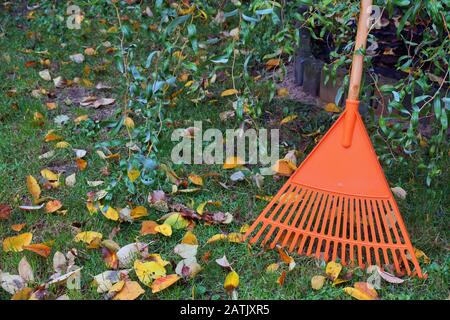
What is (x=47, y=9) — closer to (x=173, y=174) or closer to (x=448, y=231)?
(x=173, y=174)

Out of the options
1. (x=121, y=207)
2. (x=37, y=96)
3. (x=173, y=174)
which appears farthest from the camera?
(x=37, y=96)

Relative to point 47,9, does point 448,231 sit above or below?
below

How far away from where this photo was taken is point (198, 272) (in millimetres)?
1692

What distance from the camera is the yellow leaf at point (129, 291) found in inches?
62.1

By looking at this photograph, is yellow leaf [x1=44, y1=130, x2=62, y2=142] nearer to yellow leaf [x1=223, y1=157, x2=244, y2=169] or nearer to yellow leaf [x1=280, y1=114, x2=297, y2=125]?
yellow leaf [x1=223, y1=157, x2=244, y2=169]

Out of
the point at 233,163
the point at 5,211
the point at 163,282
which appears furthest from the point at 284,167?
the point at 5,211

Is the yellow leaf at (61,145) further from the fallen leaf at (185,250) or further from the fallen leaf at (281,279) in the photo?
the fallen leaf at (281,279)

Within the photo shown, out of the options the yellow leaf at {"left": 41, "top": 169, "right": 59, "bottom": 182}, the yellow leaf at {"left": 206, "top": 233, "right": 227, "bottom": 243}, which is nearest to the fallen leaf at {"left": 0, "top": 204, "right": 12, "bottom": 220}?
the yellow leaf at {"left": 41, "top": 169, "right": 59, "bottom": 182}

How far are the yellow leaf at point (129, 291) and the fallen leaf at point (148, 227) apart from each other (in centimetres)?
26

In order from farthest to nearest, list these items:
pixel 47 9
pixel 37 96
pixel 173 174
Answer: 1. pixel 47 9
2. pixel 37 96
3. pixel 173 174

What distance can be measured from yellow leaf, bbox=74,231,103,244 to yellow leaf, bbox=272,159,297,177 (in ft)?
2.40

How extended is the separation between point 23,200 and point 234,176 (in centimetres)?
78

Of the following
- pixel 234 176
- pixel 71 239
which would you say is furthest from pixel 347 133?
pixel 71 239
